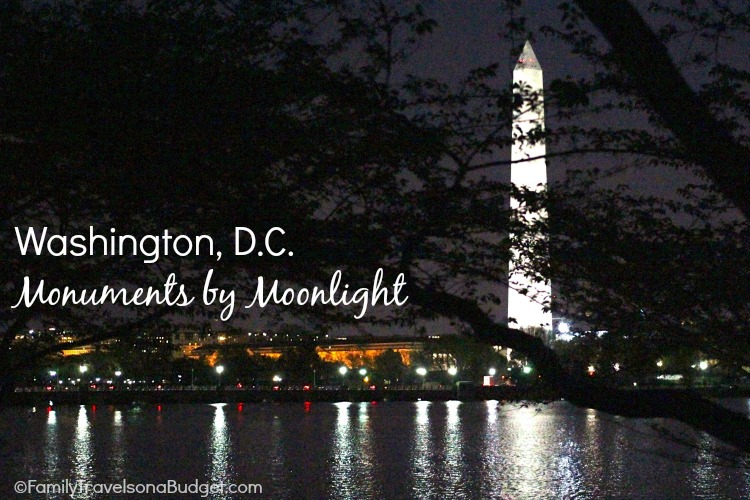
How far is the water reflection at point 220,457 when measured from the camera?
46.5 ft

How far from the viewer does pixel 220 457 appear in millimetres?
17438

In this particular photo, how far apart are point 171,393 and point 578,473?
42659 millimetres

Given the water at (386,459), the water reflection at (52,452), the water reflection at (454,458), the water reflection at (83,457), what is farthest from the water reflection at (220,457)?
the water reflection at (454,458)

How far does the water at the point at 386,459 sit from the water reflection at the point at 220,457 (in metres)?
0.02

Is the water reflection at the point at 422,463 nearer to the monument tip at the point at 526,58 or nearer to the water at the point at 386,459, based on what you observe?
the water at the point at 386,459

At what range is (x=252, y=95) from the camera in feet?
15.8

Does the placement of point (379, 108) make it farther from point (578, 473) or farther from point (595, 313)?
point (578, 473)

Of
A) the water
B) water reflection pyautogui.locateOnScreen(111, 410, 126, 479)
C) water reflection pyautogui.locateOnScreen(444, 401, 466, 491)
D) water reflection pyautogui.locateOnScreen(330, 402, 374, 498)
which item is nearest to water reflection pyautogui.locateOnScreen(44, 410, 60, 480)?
the water

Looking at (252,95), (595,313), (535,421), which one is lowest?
(535,421)

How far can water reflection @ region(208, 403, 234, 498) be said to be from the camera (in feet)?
46.5

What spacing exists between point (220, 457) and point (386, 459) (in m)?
2.72

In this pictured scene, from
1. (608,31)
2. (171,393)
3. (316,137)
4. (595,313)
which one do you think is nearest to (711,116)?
(608,31)

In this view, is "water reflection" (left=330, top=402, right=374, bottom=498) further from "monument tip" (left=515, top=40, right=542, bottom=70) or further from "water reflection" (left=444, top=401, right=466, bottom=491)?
"monument tip" (left=515, top=40, right=542, bottom=70)

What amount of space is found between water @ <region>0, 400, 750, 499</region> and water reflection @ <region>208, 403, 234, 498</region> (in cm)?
2
